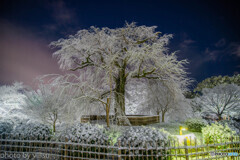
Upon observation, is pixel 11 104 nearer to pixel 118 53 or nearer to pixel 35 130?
pixel 35 130

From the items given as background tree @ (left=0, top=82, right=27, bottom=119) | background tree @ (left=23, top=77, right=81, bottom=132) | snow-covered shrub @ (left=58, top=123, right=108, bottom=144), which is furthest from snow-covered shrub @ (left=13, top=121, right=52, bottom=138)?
background tree @ (left=0, top=82, right=27, bottom=119)

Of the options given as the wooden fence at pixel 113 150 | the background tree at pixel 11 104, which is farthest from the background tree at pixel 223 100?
the background tree at pixel 11 104

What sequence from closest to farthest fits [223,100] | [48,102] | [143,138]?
[143,138]
[48,102]
[223,100]

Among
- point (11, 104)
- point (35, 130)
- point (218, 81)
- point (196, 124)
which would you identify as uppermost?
point (218, 81)

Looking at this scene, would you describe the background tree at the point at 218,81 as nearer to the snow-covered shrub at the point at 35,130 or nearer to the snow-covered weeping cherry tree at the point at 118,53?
the snow-covered weeping cherry tree at the point at 118,53

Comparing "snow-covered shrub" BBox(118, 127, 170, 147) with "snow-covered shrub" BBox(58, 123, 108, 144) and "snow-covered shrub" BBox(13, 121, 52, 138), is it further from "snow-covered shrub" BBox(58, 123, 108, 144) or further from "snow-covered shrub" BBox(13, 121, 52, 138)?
"snow-covered shrub" BBox(13, 121, 52, 138)

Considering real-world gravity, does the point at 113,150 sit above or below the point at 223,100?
below

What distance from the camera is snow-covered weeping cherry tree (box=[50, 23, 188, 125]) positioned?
8695 mm

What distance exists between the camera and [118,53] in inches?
344

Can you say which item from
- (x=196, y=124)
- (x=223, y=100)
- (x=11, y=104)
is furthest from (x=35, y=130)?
(x=223, y=100)

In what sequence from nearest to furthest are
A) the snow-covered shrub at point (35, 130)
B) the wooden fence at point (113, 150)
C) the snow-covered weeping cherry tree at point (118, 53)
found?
the wooden fence at point (113, 150) < the snow-covered shrub at point (35, 130) < the snow-covered weeping cherry tree at point (118, 53)

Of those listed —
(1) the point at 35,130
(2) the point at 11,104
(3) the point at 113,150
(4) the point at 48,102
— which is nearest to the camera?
(3) the point at 113,150

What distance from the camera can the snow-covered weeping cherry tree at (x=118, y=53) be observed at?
8.70 m

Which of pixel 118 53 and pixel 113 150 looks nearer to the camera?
pixel 113 150
